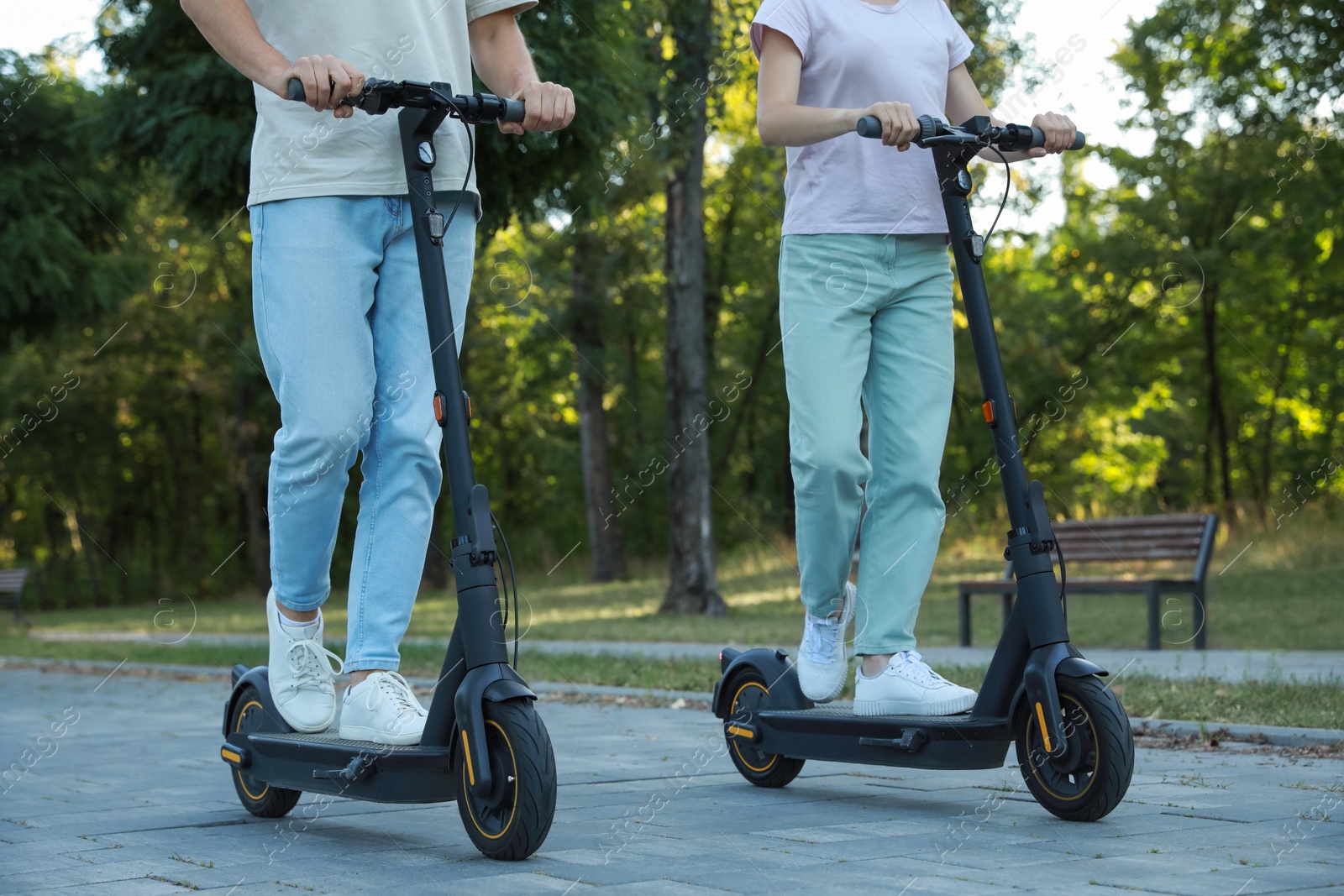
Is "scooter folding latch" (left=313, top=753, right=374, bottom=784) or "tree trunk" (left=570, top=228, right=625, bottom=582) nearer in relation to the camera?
"scooter folding latch" (left=313, top=753, right=374, bottom=784)

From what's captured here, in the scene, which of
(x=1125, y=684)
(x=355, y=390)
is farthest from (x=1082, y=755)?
(x=1125, y=684)

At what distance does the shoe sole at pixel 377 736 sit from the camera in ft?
10.4

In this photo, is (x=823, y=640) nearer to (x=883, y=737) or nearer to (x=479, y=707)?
(x=883, y=737)

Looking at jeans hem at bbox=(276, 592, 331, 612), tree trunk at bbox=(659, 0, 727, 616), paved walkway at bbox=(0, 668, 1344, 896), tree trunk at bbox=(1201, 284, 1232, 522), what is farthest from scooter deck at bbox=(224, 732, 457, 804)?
tree trunk at bbox=(1201, 284, 1232, 522)

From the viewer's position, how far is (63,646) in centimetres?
1478

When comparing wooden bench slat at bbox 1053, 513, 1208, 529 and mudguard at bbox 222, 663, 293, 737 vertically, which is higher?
mudguard at bbox 222, 663, 293, 737

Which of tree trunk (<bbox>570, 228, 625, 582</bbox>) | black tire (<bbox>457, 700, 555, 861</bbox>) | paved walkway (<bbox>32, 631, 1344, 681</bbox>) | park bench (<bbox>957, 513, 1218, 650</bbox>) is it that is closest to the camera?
black tire (<bbox>457, 700, 555, 861</bbox>)

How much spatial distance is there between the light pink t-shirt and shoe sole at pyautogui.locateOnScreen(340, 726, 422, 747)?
1.79 m

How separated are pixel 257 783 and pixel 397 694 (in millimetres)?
694

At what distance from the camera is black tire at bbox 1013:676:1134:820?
316 cm

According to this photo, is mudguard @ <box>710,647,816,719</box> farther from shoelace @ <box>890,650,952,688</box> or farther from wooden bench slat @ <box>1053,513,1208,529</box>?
wooden bench slat @ <box>1053,513,1208,529</box>

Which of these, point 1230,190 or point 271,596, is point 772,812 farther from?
point 1230,190

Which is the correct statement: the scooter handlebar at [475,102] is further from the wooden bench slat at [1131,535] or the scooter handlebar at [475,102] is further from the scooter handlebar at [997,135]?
the wooden bench slat at [1131,535]

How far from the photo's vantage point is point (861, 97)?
4047 mm
